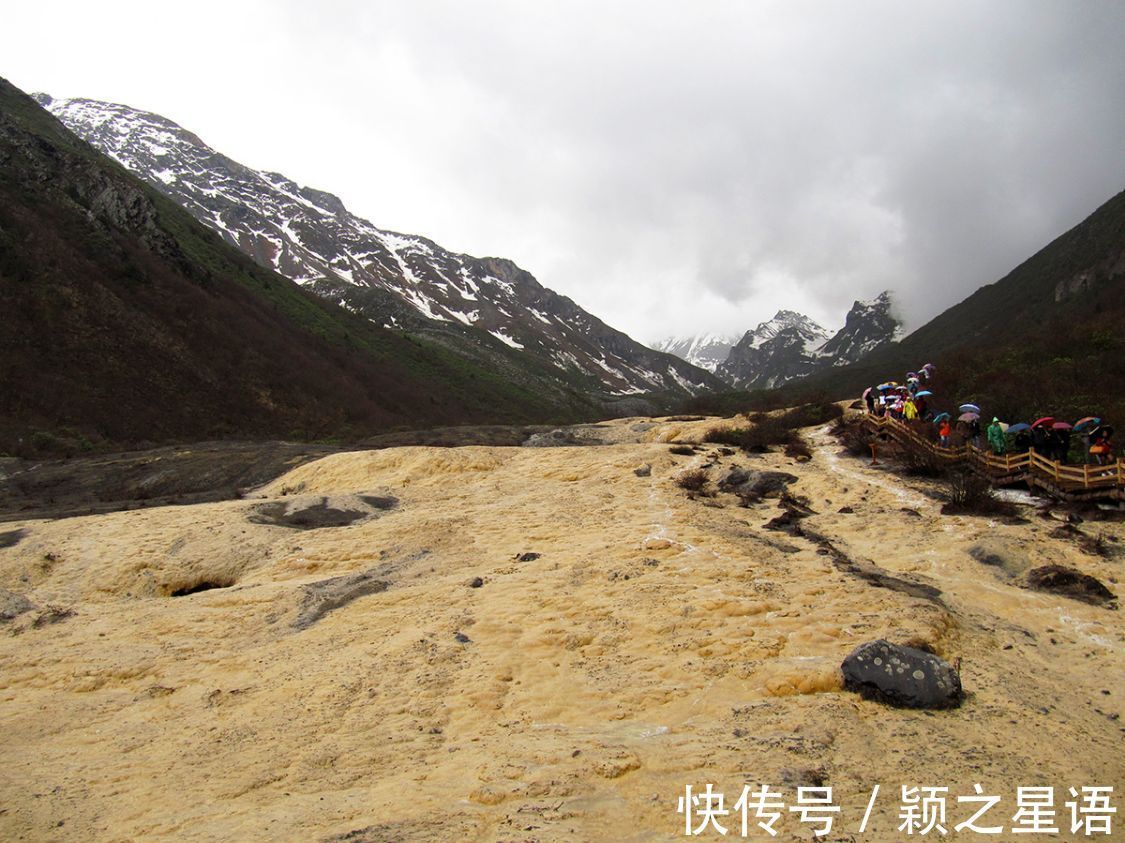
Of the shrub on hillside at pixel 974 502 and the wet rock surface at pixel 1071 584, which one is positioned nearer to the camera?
the wet rock surface at pixel 1071 584

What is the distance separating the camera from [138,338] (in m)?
46.3

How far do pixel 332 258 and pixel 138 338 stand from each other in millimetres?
116172

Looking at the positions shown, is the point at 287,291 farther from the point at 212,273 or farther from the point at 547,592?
the point at 547,592

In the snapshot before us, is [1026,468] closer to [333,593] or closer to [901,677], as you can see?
[901,677]

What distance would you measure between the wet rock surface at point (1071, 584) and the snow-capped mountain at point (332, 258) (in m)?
110

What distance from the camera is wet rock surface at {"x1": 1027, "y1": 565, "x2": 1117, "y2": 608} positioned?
10.4 meters

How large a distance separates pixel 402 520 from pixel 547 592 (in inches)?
279

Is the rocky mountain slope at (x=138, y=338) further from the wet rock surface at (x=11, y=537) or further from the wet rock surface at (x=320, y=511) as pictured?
the wet rock surface at (x=320, y=511)

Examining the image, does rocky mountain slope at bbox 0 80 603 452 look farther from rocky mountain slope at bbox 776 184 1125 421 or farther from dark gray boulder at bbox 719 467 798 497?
rocky mountain slope at bbox 776 184 1125 421

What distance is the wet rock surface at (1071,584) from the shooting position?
34.2ft

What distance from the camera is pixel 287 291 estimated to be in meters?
86.0

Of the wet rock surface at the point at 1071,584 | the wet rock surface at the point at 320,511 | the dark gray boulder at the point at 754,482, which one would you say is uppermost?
the dark gray boulder at the point at 754,482

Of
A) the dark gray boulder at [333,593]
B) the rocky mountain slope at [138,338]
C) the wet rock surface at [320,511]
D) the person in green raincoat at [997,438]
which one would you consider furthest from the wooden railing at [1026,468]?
the rocky mountain slope at [138,338]

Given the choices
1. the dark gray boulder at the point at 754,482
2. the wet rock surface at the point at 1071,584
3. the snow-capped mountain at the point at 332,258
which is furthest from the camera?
the snow-capped mountain at the point at 332,258
